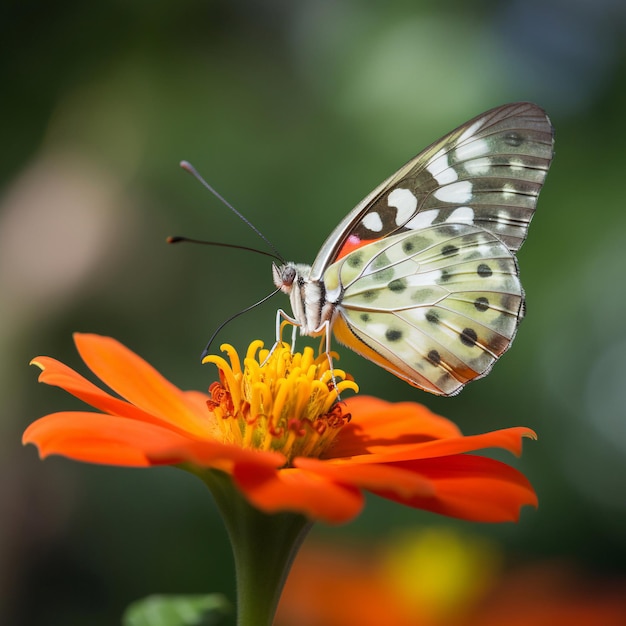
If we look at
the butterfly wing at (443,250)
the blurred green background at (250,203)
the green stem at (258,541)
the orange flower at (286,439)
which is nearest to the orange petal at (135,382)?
the orange flower at (286,439)

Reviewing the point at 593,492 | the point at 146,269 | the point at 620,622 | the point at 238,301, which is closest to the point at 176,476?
the point at 238,301

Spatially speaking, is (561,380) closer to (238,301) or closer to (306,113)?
(238,301)

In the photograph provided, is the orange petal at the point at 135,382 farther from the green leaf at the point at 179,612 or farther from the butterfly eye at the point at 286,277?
the green leaf at the point at 179,612

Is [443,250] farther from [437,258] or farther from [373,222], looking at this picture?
[373,222]

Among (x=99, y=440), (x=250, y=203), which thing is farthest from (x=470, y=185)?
(x=250, y=203)

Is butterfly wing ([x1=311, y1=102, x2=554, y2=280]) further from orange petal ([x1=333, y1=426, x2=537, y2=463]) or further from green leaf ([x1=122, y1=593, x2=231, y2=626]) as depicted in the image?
green leaf ([x1=122, y1=593, x2=231, y2=626])

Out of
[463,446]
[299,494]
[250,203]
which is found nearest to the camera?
[299,494]
